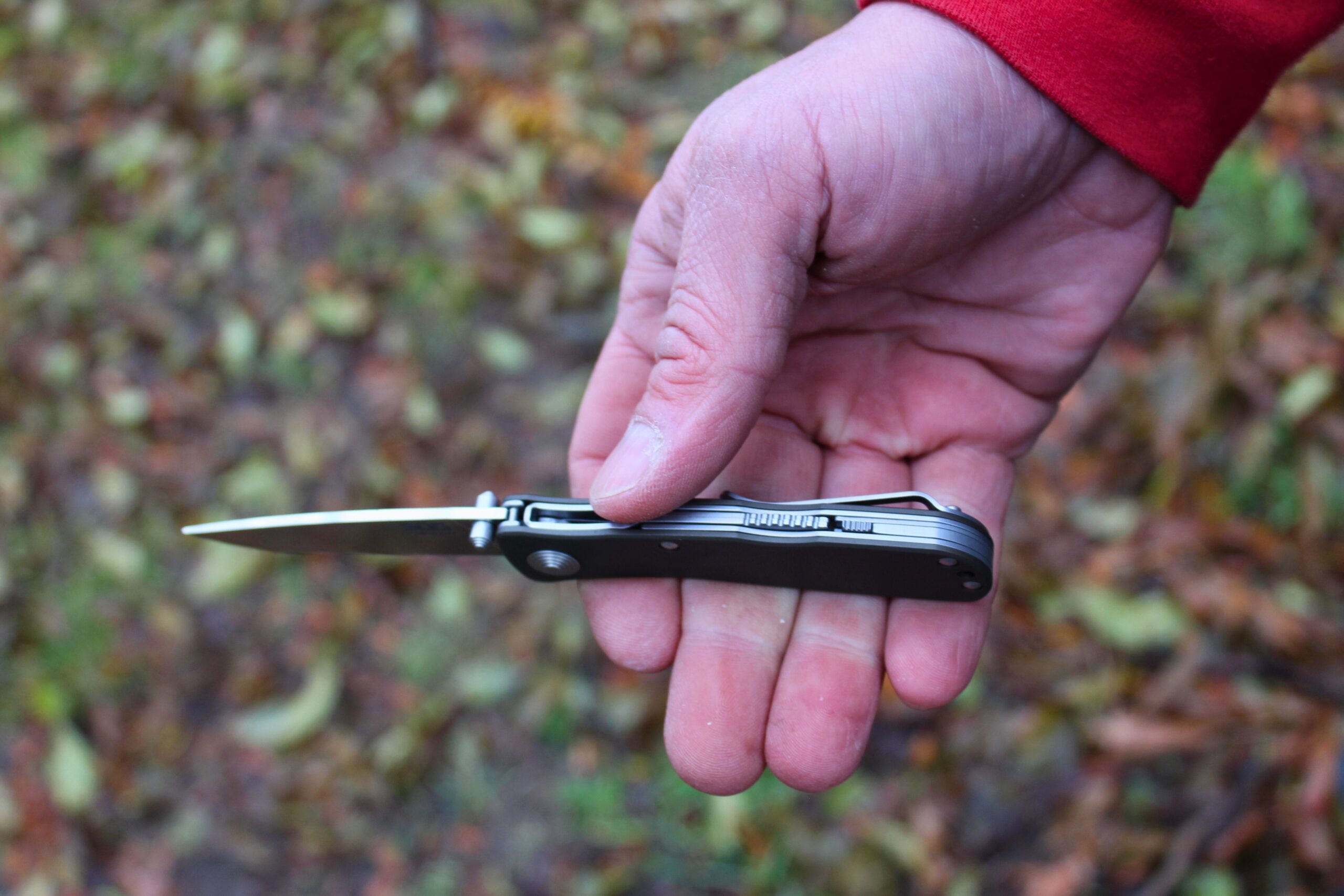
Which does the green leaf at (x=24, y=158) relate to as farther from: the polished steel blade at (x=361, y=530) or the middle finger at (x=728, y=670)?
the middle finger at (x=728, y=670)

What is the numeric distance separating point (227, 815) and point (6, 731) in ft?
2.96

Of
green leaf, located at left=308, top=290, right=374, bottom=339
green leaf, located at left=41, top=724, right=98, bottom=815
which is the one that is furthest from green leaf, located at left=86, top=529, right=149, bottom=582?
green leaf, located at left=308, top=290, right=374, bottom=339

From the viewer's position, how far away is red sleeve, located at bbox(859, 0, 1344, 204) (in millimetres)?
2191

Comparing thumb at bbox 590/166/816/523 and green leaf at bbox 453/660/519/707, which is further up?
thumb at bbox 590/166/816/523

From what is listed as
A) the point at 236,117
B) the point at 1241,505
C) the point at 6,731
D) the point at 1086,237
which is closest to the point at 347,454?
the point at 6,731

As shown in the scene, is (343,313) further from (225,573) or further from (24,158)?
(24,158)

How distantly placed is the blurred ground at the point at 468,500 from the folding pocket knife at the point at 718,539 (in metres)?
1.03

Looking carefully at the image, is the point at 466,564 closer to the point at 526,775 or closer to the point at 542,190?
the point at 526,775

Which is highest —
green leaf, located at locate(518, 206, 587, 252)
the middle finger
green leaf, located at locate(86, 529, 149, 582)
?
green leaf, located at locate(518, 206, 587, 252)

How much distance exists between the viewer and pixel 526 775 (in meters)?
3.14

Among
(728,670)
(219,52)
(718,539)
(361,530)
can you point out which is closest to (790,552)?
(718,539)

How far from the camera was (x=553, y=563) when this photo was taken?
223 cm

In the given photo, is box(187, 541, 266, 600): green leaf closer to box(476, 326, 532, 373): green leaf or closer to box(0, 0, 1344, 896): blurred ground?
box(0, 0, 1344, 896): blurred ground

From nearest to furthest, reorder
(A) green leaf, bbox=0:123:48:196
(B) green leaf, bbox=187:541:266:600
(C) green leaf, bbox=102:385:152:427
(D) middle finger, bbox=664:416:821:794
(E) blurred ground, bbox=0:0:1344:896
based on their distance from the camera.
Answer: (D) middle finger, bbox=664:416:821:794
(E) blurred ground, bbox=0:0:1344:896
(B) green leaf, bbox=187:541:266:600
(C) green leaf, bbox=102:385:152:427
(A) green leaf, bbox=0:123:48:196
